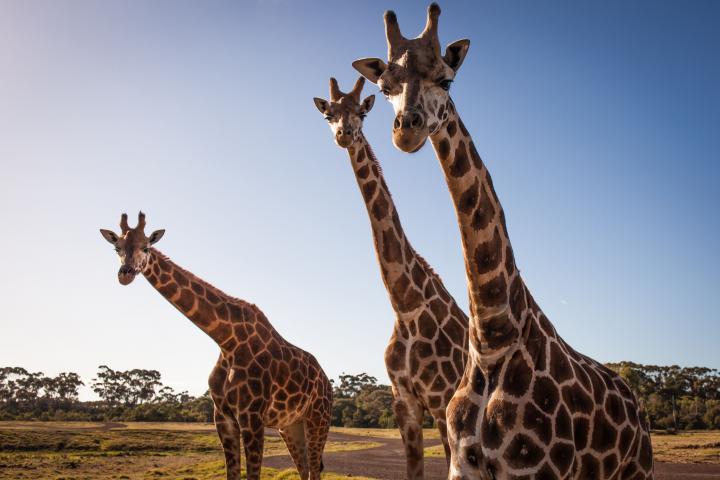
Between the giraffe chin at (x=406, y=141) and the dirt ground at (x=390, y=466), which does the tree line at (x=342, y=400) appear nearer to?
the dirt ground at (x=390, y=466)

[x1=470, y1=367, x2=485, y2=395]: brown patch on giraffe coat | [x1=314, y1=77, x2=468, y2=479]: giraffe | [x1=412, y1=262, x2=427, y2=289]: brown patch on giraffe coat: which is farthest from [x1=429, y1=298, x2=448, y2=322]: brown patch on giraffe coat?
[x1=470, y1=367, x2=485, y2=395]: brown patch on giraffe coat

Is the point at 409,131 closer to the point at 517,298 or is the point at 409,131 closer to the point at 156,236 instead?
the point at 517,298

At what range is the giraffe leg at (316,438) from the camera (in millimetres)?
12469

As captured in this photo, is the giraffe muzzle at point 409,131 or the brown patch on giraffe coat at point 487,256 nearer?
the giraffe muzzle at point 409,131

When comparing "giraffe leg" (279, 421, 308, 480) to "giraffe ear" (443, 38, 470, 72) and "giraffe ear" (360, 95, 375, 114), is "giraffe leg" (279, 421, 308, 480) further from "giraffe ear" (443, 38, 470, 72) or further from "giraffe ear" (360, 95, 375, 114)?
"giraffe ear" (443, 38, 470, 72)

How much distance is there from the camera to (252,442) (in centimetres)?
1039

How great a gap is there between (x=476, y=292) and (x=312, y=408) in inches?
354

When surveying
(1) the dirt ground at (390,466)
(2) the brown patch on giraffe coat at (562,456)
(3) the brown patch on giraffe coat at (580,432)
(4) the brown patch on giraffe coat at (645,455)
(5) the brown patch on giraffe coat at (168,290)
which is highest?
(5) the brown patch on giraffe coat at (168,290)

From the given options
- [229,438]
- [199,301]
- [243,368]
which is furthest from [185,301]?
[229,438]

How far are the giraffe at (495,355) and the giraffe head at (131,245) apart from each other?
826 cm

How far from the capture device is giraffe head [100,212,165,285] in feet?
38.1

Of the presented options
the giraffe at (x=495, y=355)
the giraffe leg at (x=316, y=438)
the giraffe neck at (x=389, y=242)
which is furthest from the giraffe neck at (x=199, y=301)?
the giraffe at (x=495, y=355)

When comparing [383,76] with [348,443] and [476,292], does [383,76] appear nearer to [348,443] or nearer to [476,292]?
[476,292]

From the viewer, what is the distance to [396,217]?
8.74 m
